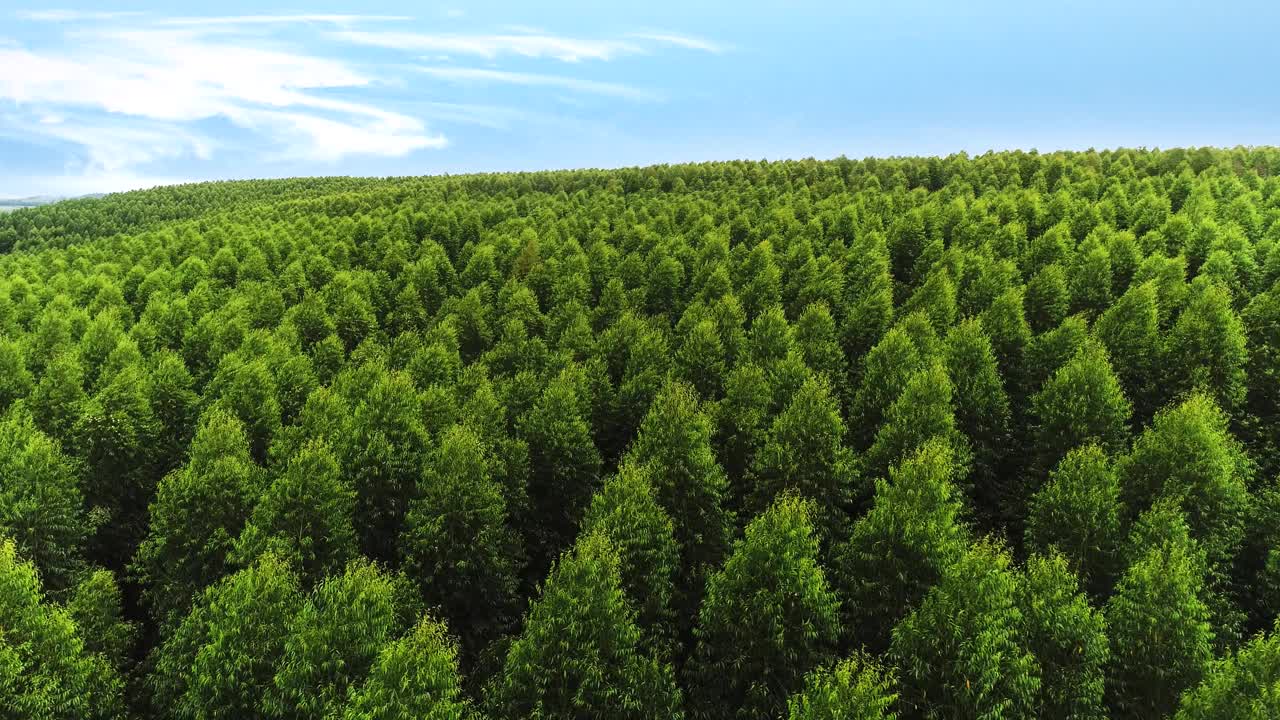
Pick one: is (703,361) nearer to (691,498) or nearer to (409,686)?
(691,498)

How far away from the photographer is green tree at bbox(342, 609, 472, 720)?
116 feet

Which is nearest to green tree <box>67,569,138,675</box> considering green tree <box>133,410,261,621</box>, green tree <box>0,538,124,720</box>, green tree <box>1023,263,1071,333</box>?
green tree <box>133,410,261,621</box>

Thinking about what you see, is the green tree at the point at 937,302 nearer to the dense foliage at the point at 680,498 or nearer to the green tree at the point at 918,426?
the dense foliage at the point at 680,498

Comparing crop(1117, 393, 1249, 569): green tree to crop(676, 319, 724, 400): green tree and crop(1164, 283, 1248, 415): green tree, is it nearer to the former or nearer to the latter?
crop(1164, 283, 1248, 415): green tree

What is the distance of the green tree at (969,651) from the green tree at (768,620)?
15.9 ft

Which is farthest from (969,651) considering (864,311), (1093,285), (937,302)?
(1093,285)

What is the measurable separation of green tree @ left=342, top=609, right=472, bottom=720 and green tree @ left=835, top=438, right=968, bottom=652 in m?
26.4

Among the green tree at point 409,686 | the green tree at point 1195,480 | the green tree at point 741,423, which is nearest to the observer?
the green tree at point 409,686

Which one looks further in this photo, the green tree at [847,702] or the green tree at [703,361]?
the green tree at [703,361]

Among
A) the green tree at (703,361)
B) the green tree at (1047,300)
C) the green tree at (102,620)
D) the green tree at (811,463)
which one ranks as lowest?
the green tree at (102,620)

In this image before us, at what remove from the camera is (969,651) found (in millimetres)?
37344

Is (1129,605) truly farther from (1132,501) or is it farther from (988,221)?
(988,221)

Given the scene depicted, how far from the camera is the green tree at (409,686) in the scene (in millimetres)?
35250

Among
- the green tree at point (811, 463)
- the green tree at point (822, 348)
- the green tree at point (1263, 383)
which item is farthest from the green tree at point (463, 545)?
the green tree at point (1263, 383)
